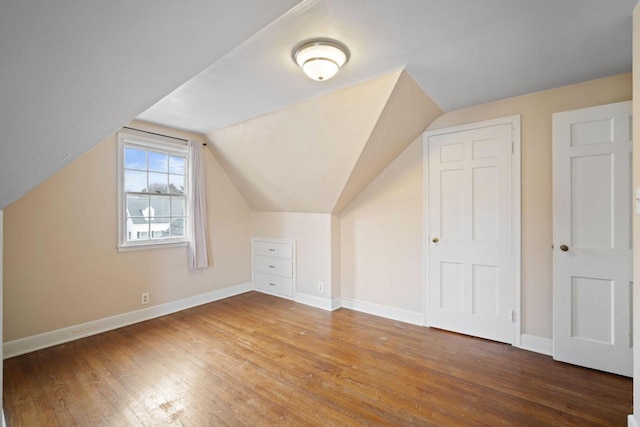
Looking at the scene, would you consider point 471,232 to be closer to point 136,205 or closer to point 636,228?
point 636,228

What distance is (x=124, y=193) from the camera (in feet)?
10.4

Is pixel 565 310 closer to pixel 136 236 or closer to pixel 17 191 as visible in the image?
pixel 17 191

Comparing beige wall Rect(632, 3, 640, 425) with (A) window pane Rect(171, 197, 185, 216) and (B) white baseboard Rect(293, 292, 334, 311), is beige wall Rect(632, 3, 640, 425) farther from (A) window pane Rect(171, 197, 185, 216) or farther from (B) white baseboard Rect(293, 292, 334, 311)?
(A) window pane Rect(171, 197, 185, 216)

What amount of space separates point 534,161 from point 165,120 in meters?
3.83

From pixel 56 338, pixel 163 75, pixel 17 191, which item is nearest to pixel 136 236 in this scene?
pixel 56 338

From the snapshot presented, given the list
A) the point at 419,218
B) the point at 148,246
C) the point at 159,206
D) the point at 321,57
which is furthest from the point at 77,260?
the point at 419,218

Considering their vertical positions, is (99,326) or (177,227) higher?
(177,227)

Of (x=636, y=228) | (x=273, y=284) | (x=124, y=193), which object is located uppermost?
(x=124, y=193)

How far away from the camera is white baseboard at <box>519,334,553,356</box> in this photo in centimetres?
246

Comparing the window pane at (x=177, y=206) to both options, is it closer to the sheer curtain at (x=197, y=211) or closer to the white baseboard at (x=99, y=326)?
the sheer curtain at (x=197, y=211)

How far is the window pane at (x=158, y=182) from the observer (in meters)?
3.44

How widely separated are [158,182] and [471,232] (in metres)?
3.62

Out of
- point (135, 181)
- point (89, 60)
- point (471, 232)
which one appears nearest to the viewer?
point (89, 60)

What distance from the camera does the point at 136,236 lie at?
333 cm
